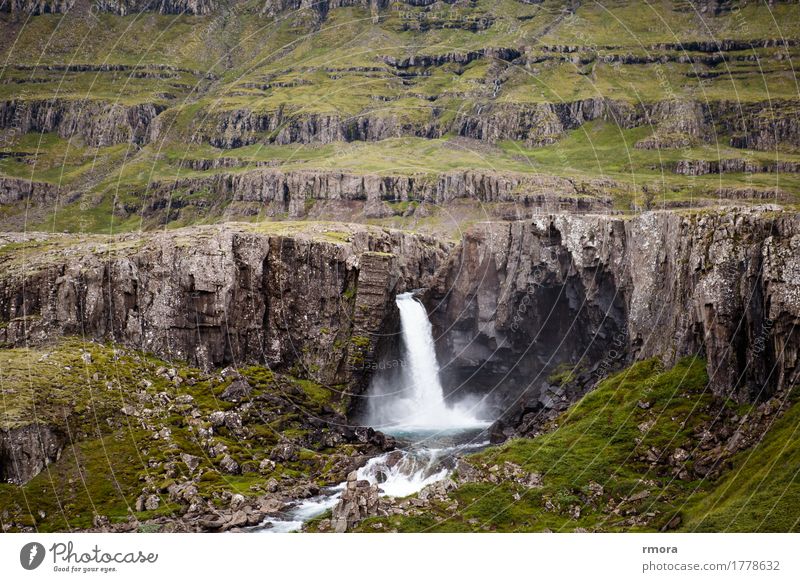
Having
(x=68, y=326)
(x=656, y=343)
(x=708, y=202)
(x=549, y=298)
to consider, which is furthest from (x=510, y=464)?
(x=708, y=202)

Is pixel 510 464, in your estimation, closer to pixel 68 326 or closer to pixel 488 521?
pixel 488 521

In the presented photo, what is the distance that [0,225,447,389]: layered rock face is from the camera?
95.2 metres

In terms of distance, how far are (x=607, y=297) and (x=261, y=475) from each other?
141 ft

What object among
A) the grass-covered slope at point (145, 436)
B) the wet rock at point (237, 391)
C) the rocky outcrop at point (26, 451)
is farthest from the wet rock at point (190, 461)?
the wet rock at point (237, 391)

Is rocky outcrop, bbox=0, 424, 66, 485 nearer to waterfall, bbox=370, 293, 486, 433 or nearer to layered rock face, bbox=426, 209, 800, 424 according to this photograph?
waterfall, bbox=370, 293, 486, 433

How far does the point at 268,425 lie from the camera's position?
89312 mm

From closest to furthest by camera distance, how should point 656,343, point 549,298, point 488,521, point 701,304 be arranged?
point 488,521, point 701,304, point 656,343, point 549,298

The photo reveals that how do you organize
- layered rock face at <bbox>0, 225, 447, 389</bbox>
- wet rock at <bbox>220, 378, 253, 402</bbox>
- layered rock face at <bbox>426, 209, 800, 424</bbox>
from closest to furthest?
1. layered rock face at <bbox>426, 209, 800, 424</bbox>
2. wet rock at <bbox>220, 378, 253, 402</bbox>
3. layered rock face at <bbox>0, 225, 447, 389</bbox>

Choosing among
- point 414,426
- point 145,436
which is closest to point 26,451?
point 145,436

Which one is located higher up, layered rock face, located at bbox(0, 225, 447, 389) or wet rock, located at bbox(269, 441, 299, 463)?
layered rock face, located at bbox(0, 225, 447, 389)
